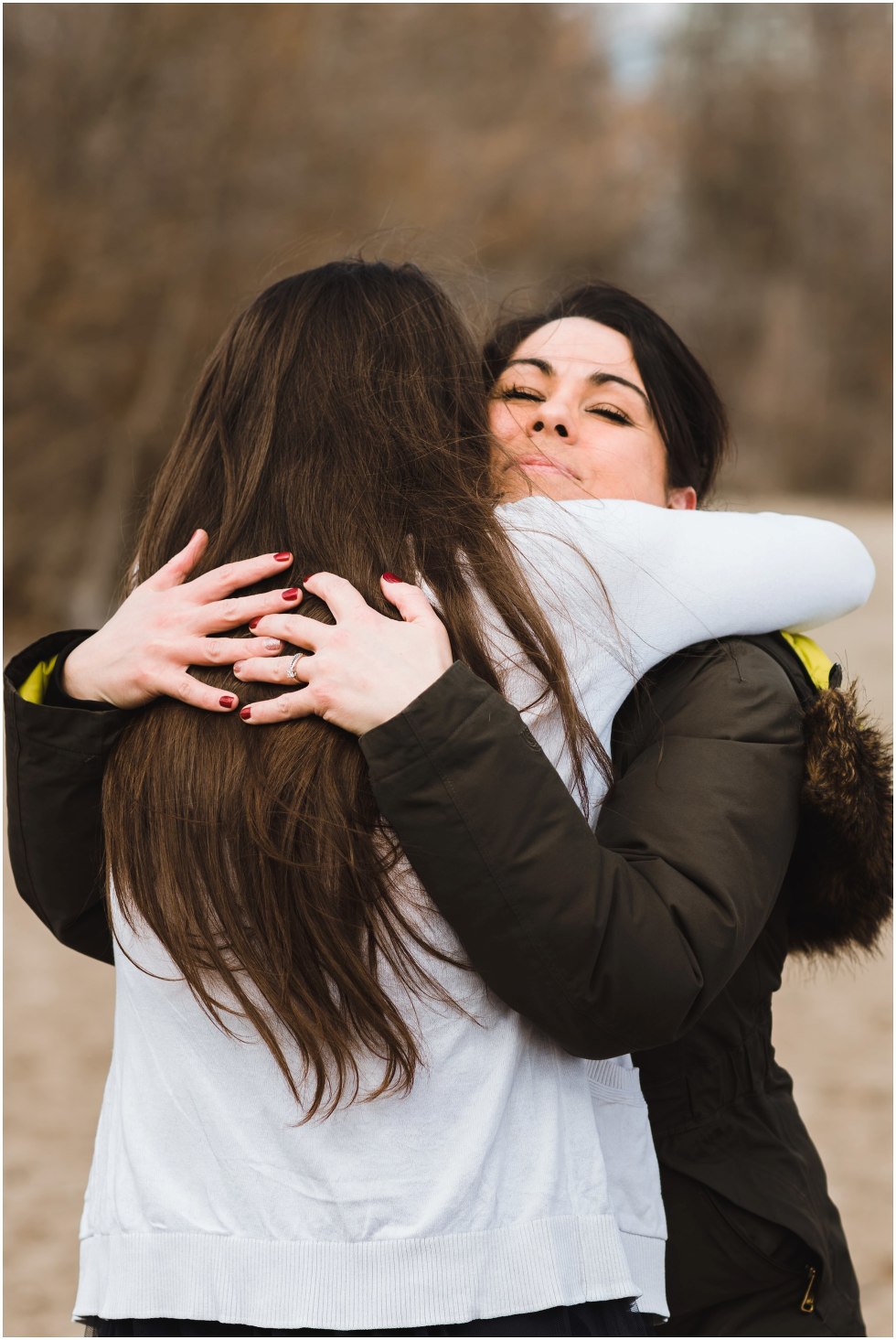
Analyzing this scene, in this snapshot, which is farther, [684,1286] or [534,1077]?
[684,1286]

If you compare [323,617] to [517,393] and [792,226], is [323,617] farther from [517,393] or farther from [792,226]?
[792,226]

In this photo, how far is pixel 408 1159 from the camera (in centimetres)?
144

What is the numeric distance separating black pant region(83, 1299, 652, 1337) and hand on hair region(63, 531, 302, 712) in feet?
2.35

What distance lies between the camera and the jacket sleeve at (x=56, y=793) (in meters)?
1.60

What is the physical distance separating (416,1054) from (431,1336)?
31 cm

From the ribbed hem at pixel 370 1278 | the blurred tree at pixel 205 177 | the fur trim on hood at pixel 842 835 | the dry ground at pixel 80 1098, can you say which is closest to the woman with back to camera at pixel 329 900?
the ribbed hem at pixel 370 1278

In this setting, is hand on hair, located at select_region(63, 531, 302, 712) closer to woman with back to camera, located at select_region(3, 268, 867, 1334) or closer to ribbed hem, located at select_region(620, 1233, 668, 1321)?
woman with back to camera, located at select_region(3, 268, 867, 1334)

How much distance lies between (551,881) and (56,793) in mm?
687

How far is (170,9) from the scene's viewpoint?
13203mm

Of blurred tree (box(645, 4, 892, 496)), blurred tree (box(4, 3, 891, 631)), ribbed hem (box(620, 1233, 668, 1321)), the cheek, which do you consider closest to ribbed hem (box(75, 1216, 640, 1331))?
ribbed hem (box(620, 1233, 668, 1321))

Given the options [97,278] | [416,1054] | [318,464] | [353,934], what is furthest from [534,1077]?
[97,278]

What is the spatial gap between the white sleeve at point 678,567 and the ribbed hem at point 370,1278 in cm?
70

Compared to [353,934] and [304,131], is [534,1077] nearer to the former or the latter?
[353,934]

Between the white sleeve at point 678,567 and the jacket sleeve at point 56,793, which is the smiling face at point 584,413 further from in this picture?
the jacket sleeve at point 56,793
